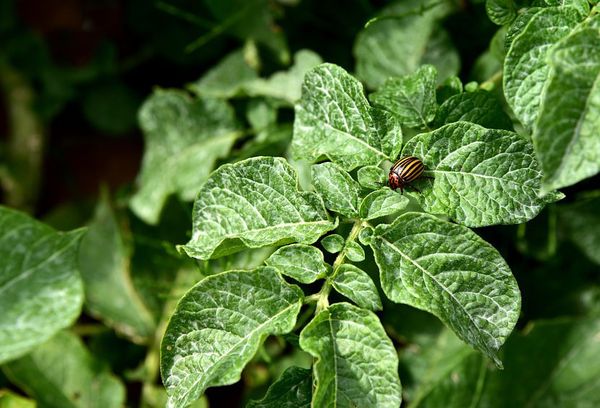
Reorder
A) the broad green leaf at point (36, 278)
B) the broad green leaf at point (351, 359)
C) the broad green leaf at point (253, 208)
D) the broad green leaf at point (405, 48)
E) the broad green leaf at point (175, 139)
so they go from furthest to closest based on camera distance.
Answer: the broad green leaf at point (175, 139) < the broad green leaf at point (405, 48) < the broad green leaf at point (36, 278) < the broad green leaf at point (253, 208) < the broad green leaf at point (351, 359)

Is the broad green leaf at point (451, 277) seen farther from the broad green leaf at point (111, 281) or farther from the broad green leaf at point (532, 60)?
the broad green leaf at point (111, 281)

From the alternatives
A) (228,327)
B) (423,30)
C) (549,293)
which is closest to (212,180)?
(228,327)

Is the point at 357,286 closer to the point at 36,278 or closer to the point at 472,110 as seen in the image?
the point at 472,110

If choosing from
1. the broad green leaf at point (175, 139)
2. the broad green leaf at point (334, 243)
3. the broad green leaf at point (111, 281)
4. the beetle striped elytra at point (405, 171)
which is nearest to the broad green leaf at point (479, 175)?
the beetle striped elytra at point (405, 171)

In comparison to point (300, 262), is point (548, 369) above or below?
below

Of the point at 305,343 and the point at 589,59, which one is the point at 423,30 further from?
the point at 305,343

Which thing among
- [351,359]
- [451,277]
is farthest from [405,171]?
[351,359]

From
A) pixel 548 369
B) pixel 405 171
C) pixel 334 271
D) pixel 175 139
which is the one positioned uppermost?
pixel 405 171
